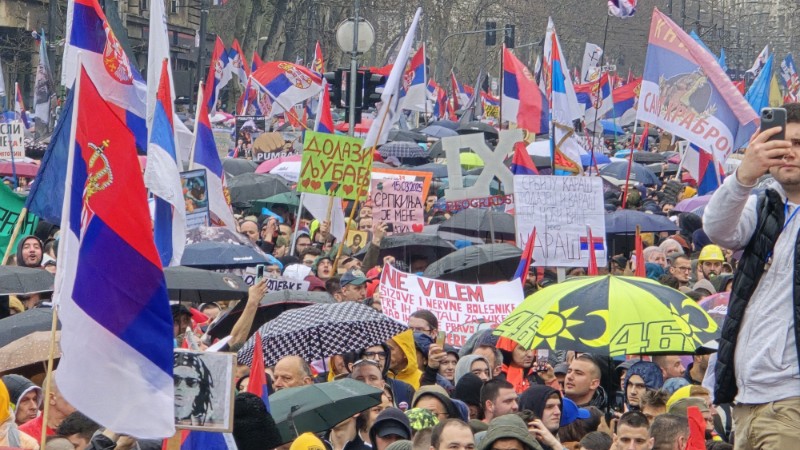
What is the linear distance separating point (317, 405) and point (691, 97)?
693cm

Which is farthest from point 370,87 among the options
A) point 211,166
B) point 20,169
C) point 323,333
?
point 323,333

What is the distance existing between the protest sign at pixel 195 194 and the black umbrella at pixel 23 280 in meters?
1.73

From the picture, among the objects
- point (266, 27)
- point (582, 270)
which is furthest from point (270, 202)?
point (266, 27)

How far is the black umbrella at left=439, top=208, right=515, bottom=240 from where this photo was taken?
15.5 metres

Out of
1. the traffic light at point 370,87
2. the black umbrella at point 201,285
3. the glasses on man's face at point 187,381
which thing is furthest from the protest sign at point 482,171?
the glasses on man's face at point 187,381

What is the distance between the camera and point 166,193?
32.7 ft

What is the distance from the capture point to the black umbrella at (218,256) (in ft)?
40.0

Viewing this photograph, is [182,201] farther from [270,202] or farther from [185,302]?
[270,202]

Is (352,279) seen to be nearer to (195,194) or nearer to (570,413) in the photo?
(195,194)

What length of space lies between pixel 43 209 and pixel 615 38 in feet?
266

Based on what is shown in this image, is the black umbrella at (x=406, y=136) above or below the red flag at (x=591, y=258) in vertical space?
below

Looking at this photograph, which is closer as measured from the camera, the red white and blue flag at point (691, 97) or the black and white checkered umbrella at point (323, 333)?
the black and white checkered umbrella at point (323, 333)

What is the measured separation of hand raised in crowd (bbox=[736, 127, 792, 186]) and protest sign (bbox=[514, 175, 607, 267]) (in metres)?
8.15

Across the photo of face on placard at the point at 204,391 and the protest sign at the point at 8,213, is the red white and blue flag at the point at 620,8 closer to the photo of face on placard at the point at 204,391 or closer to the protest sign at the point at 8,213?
the protest sign at the point at 8,213
